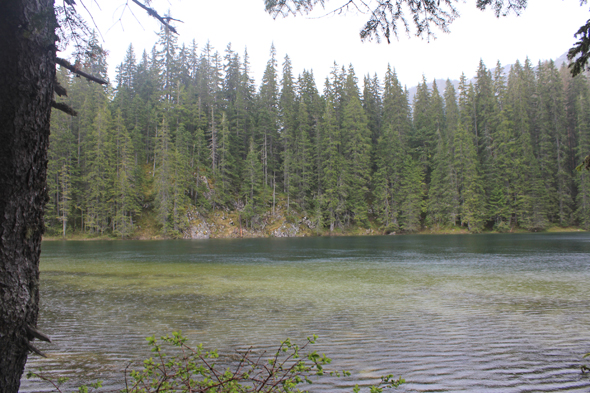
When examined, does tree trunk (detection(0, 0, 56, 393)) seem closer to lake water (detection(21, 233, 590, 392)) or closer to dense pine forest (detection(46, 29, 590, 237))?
lake water (detection(21, 233, 590, 392))

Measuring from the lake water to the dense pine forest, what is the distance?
3752 cm

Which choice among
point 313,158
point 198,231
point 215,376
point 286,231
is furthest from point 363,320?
point 313,158

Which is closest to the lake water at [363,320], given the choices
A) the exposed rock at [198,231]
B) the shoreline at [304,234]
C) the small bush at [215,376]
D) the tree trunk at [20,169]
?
the small bush at [215,376]

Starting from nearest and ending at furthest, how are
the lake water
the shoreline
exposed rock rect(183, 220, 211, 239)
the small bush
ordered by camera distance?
the small bush
the lake water
the shoreline
exposed rock rect(183, 220, 211, 239)

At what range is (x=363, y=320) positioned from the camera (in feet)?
24.9

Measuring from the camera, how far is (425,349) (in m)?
5.82

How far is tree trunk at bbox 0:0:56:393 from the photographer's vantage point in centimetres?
227

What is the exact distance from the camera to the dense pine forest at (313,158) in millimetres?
48906

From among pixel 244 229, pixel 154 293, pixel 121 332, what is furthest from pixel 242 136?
pixel 121 332

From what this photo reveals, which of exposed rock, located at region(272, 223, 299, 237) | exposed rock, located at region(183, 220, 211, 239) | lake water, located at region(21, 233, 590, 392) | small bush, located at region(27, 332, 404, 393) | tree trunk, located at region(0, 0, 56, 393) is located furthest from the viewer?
exposed rock, located at region(272, 223, 299, 237)

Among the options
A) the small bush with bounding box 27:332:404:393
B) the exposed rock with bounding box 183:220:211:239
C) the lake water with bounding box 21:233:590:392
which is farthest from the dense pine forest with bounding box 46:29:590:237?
the small bush with bounding box 27:332:404:393

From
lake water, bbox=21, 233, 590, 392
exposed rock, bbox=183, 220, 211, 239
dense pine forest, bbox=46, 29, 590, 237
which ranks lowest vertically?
lake water, bbox=21, 233, 590, 392

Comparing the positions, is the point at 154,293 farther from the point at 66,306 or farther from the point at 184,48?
the point at 184,48

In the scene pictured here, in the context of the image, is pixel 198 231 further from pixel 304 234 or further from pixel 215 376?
pixel 215 376
